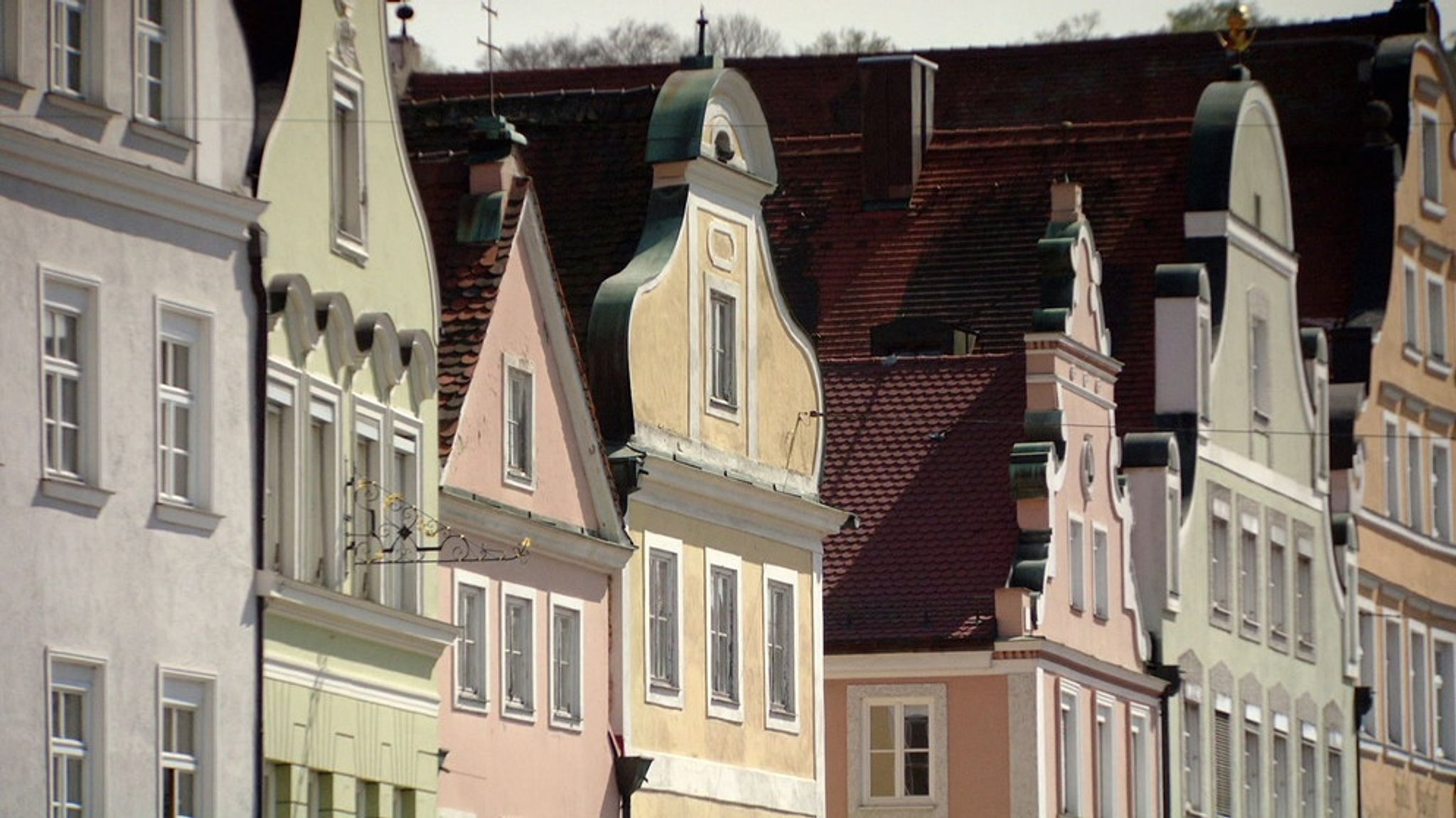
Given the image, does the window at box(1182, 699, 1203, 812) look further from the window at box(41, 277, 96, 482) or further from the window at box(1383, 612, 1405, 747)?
the window at box(41, 277, 96, 482)

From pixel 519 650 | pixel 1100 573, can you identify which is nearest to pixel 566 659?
pixel 519 650

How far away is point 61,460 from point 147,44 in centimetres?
337

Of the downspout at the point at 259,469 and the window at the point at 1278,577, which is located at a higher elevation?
the window at the point at 1278,577

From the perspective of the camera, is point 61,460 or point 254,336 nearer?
point 61,460

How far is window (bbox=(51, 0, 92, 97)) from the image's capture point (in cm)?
2989

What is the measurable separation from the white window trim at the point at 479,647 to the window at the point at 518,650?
0.94 feet

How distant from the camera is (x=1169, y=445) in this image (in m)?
53.9

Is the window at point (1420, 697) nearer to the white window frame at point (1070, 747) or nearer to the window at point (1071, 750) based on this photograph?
the white window frame at point (1070, 747)

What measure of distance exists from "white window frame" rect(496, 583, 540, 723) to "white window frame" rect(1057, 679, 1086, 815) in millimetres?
12469

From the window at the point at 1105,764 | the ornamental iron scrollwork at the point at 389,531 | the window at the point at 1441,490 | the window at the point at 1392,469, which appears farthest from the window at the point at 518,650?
the window at the point at 1441,490

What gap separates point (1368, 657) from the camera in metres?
62.8

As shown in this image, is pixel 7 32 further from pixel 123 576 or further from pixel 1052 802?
pixel 1052 802

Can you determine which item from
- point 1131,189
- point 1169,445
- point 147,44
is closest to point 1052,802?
point 1169,445

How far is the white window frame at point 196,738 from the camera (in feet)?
100
